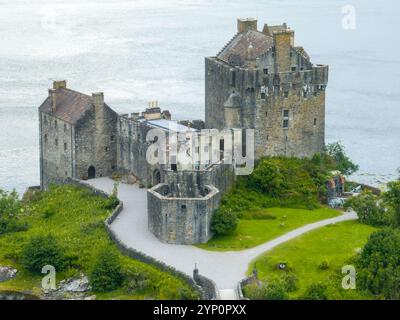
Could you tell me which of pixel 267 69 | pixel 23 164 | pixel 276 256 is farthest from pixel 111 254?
pixel 23 164

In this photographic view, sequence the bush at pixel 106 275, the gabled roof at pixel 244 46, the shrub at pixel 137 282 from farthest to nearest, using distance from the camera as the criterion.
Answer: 1. the gabled roof at pixel 244 46
2. the bush at pixel 106 275
3. the shrub at pixel 137 282

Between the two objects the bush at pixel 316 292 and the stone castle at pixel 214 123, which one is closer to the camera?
the bush at pixel 316 292

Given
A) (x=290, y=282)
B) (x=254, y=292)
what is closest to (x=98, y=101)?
(x=290, y=282)

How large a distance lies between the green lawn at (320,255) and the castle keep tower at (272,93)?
9.41 metres

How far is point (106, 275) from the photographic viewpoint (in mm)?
64812

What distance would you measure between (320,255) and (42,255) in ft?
54.7

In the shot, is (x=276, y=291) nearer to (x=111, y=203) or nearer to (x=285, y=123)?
(x=111, y=203)

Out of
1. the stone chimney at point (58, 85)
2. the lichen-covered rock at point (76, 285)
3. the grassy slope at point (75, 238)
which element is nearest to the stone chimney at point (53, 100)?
the stone chimney at point (58, 85)

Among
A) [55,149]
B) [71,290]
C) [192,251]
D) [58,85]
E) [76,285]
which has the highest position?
[58,85]

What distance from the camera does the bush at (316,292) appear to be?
60250 millimetres

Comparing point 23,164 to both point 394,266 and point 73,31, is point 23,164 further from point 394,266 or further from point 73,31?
point 73,31

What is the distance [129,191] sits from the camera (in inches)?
3152

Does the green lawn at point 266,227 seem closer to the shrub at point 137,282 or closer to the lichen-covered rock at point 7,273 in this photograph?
the shrub at point 137,282
